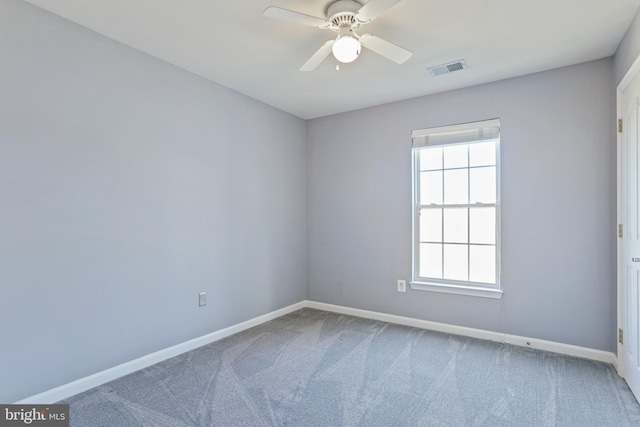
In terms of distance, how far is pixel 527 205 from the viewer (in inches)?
123

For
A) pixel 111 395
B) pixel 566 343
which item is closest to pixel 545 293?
pixel 566 343

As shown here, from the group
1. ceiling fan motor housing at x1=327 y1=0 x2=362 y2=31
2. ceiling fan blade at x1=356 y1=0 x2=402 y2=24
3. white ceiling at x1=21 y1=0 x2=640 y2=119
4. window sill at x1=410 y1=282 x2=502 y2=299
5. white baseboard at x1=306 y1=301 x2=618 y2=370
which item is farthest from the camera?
window sill at x1=410 y1=282 x2=502 y2=299

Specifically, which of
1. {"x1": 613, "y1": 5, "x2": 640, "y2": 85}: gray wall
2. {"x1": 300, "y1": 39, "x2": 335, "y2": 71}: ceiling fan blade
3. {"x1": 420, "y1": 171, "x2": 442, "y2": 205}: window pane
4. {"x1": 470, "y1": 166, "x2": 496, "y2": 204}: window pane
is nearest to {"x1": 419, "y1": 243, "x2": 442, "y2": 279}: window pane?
{"x1": 420, "y1": 171, "x2": 442, "y2": 205}: window pane

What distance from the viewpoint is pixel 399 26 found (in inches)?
92.1

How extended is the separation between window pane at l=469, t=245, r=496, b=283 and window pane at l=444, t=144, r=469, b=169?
87 cm

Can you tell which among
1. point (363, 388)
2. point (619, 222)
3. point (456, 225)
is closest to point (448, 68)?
point (456, 225)

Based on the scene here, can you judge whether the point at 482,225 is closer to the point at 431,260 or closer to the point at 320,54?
the point at 431,260

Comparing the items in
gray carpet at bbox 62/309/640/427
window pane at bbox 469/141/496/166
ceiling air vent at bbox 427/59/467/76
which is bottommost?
gray carpet at bbox 62/309/640/427

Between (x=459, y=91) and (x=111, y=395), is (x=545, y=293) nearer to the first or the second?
(x=459, y=91)

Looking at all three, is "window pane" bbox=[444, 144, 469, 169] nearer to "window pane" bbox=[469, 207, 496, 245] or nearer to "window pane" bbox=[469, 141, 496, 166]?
"window pane" bbox=[469, 141, 496, 166]

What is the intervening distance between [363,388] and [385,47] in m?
2.34

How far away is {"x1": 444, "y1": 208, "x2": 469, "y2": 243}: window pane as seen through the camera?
350 centimetres

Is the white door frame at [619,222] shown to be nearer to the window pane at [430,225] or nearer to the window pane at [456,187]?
the window pane at [456,187]

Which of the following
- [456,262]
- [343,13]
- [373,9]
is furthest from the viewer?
[456,262]
